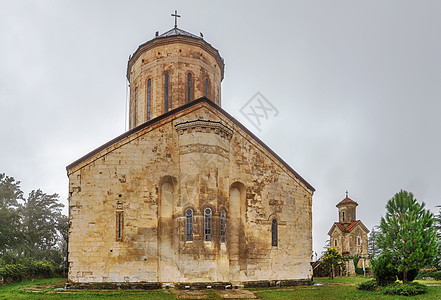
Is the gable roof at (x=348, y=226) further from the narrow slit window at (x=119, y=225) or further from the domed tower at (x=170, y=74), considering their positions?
the narrow slit window at (x=119, y=225)

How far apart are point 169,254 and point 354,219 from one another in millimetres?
38414

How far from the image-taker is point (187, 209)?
16656 mm

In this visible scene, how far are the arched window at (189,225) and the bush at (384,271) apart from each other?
8.29 metres

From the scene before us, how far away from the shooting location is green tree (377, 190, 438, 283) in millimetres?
15906

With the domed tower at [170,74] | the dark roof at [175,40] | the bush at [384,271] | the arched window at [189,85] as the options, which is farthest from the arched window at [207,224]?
the dark roof at [175,40]

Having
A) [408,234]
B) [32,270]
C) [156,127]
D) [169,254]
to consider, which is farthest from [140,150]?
[408,234]

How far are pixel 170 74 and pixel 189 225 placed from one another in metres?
9.97

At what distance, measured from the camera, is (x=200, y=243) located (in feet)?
53.2

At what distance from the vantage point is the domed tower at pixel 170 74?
72.9 feet

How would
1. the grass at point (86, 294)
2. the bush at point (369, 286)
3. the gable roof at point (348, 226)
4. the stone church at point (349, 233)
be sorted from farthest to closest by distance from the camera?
the gable roof at point (348, 226) → the stone church at point (349, 233) → the bush at point (369, 286) → the grass at point (86, 294)

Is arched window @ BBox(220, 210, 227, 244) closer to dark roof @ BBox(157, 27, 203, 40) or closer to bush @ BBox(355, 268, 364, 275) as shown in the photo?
dark roof @ BBox(157, 27, 203, 40)

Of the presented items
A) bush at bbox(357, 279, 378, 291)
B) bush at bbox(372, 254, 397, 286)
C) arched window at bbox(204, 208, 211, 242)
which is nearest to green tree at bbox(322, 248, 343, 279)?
bush at bbox(357, 279, 378, 291)

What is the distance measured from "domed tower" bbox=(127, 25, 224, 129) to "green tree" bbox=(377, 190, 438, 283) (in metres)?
12.3

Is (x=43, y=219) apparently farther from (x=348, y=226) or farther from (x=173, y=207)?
(x=348, y=226)
